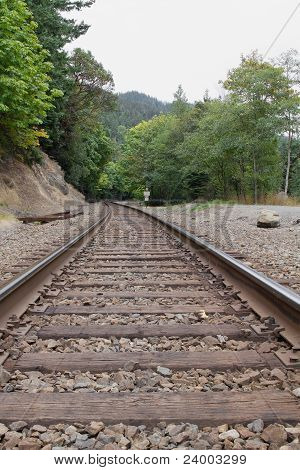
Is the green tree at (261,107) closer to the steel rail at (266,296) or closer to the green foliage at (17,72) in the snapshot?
the green foliage at (17,72)

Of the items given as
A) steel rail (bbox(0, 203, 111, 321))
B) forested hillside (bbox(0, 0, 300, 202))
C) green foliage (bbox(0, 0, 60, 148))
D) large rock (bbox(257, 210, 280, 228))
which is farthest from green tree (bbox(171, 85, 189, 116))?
steel rail (bbox(0, 203, 111, 321))

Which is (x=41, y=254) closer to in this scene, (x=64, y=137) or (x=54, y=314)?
(x=54, y=314)

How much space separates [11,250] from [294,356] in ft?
18.8

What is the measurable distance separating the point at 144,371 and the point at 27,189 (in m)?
21.2

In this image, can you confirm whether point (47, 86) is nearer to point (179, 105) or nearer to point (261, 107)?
point (261, 107)

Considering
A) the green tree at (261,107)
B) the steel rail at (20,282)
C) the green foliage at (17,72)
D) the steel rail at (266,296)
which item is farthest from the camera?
the green tree at (261,107)

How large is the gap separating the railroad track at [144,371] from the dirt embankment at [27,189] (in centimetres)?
1355

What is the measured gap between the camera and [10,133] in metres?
16.9

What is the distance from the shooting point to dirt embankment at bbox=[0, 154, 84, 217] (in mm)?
18822

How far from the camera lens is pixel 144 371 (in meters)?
2.13

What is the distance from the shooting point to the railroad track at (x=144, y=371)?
1599mm

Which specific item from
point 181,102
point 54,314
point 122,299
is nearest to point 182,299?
Result: point 122,299

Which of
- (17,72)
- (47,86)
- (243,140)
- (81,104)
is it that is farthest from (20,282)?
(81,104)

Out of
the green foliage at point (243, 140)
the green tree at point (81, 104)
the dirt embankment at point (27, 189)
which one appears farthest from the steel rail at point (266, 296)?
the green tree at point (81, 104)
